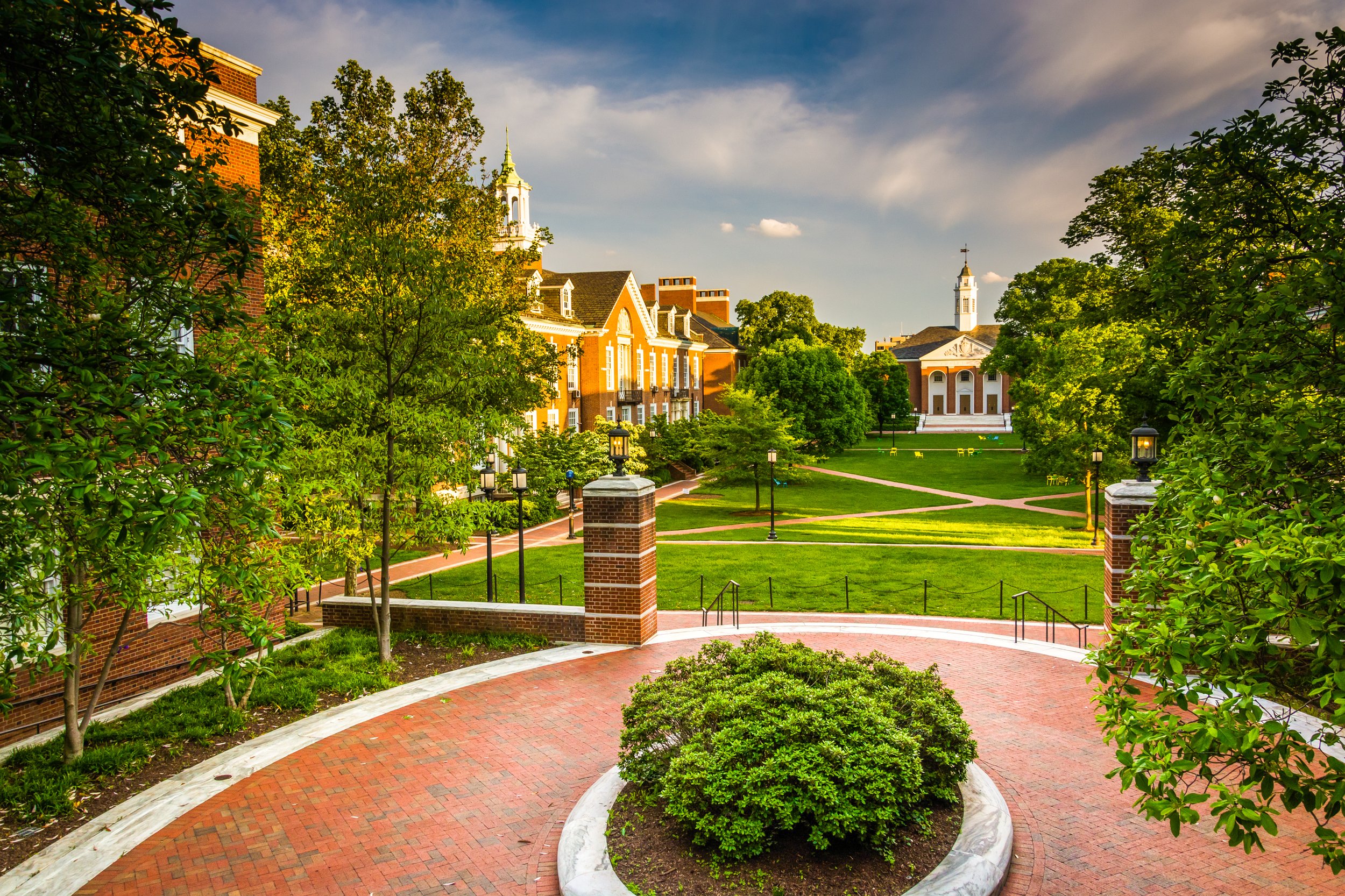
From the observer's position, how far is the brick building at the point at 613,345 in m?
40.8

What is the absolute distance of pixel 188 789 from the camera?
8.56 meters

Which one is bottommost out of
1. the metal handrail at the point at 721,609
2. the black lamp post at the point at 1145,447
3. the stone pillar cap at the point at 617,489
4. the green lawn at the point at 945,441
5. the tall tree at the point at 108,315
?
the metal handrail at the point at 721,609

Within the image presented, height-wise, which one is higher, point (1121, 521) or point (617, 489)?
point (617, 489)

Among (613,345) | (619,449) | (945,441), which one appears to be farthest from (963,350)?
(619,449)

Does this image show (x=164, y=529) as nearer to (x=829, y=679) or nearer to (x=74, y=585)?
(x=74, y=585)

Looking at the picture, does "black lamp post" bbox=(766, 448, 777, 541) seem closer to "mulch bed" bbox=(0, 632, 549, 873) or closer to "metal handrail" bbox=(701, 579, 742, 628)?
"metal handrail" bbox=(701, 579, 742, 628)

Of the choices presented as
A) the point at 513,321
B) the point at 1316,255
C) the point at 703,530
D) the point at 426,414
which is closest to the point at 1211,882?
the point at 1316,255

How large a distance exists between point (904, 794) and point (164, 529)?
233 inches

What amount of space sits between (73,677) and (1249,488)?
10924 mm

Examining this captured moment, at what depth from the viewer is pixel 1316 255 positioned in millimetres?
5082

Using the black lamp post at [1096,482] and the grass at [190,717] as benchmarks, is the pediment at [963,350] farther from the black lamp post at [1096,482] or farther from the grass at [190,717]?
the grass at [190,717]

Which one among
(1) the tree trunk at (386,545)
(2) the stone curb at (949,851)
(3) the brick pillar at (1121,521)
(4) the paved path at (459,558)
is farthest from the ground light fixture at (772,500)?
(2) the stone curb at (949,851)

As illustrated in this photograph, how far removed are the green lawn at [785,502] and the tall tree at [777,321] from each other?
15251mm

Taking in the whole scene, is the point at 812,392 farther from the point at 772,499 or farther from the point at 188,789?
the point at 188,789
